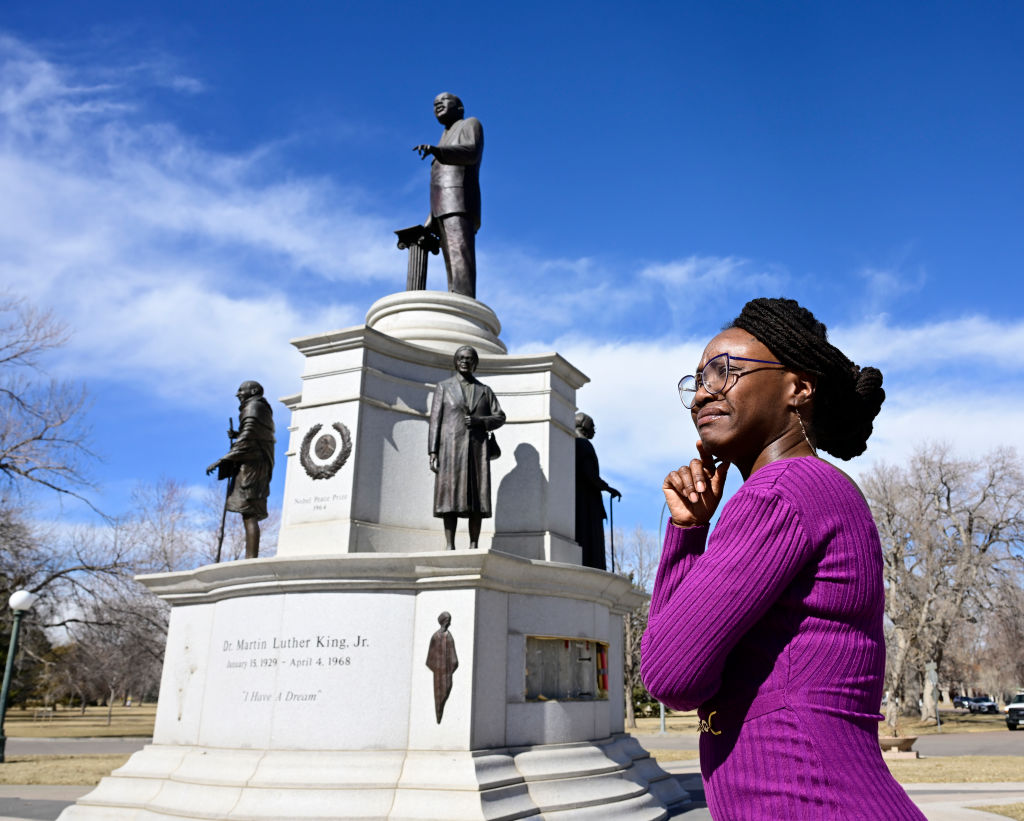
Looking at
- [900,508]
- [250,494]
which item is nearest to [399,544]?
[250,494]

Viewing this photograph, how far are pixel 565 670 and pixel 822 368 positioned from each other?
7599mm

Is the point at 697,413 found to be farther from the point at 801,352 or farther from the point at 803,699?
the point at 803,699

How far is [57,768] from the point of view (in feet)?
51.7

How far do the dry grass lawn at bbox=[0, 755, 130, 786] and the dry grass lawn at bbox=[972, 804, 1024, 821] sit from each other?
12834 mm

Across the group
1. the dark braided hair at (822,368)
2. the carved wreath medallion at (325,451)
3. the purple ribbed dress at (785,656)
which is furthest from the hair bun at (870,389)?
the carved wreath medallion at (325,451)

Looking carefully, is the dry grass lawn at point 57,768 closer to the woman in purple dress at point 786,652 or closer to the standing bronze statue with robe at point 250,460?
the standing bronze statue with robe at point 250,460

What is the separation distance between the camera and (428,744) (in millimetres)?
7504

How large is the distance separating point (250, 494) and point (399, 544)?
1.94 metres

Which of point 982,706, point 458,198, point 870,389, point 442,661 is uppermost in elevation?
point 458,198

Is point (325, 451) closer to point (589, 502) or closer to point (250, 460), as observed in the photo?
point (250, 460)

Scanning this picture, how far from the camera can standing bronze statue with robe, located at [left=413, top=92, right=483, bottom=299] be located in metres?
12.9

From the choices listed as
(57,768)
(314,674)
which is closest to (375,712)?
(314,674)

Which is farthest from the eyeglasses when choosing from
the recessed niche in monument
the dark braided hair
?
the recessed niche in monument

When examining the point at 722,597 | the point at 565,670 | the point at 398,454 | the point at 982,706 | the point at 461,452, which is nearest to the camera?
the point at 722,597
